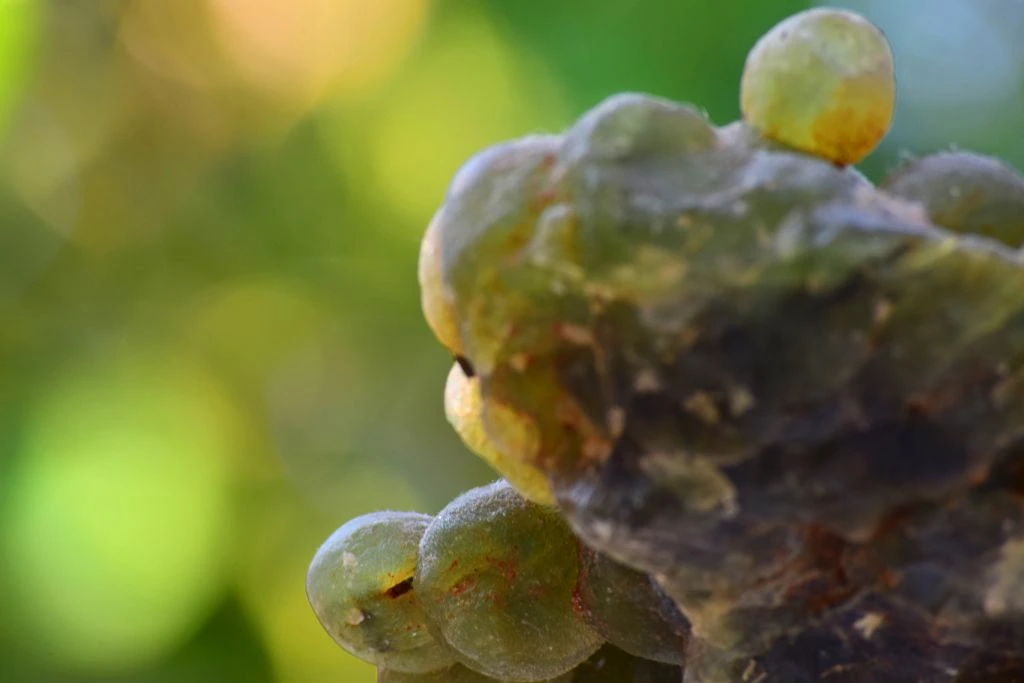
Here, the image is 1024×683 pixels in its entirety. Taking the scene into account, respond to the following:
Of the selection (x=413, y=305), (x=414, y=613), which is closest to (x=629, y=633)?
(x=414, y=613)

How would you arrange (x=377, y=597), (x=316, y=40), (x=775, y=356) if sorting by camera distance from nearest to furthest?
(x=775, y=356)
(x=377, y=597)
(x=316, y=40)

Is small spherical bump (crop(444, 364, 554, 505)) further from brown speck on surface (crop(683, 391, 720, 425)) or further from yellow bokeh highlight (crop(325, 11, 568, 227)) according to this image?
yellow bokeh highlight (crop(325, 11, 568, 227))

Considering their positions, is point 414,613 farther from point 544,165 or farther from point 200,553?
point 200,553

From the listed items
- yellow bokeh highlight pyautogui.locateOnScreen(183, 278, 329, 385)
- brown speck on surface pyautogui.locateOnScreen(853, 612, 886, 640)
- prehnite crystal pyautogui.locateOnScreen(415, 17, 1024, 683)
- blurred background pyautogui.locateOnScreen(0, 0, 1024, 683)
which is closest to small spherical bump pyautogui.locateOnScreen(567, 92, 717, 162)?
prehnite crystal pyautogui.locateOnScreen(415, 17, 1024, 683)

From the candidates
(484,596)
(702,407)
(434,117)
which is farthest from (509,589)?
(434,117)

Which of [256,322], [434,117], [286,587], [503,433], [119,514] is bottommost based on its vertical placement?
[286,587]

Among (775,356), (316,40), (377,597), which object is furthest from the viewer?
(316,40)

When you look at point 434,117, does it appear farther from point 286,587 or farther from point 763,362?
point 763,362
